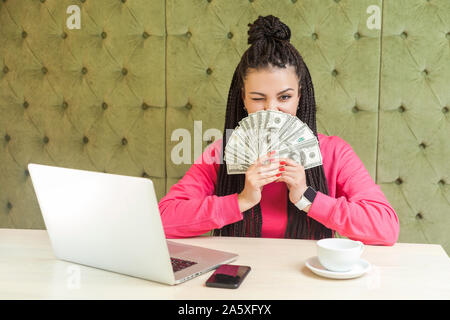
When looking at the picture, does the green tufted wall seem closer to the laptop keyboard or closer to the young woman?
the young woman

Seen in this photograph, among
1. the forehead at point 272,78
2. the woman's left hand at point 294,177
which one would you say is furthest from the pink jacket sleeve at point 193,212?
the forehead at point 272,78

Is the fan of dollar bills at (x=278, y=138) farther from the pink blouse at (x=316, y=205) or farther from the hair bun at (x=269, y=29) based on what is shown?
the hair bun at (x=269, y=29)

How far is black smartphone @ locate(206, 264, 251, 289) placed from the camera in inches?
38.2

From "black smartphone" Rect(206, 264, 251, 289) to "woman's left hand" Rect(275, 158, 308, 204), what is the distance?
462mm

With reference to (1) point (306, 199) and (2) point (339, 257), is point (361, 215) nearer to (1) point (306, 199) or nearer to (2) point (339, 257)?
(1) point (306, 199)

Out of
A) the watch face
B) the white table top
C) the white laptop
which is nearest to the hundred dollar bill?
the watch face

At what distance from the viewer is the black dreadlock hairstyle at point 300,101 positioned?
5.33 feet

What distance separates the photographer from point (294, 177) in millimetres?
1462

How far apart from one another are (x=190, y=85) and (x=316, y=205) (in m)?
1.00

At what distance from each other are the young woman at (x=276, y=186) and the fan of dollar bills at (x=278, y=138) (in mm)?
52

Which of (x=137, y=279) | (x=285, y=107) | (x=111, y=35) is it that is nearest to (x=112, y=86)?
(x=111, y=35)

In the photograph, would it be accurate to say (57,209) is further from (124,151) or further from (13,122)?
(13,122)

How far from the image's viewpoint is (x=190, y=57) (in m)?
2.17
